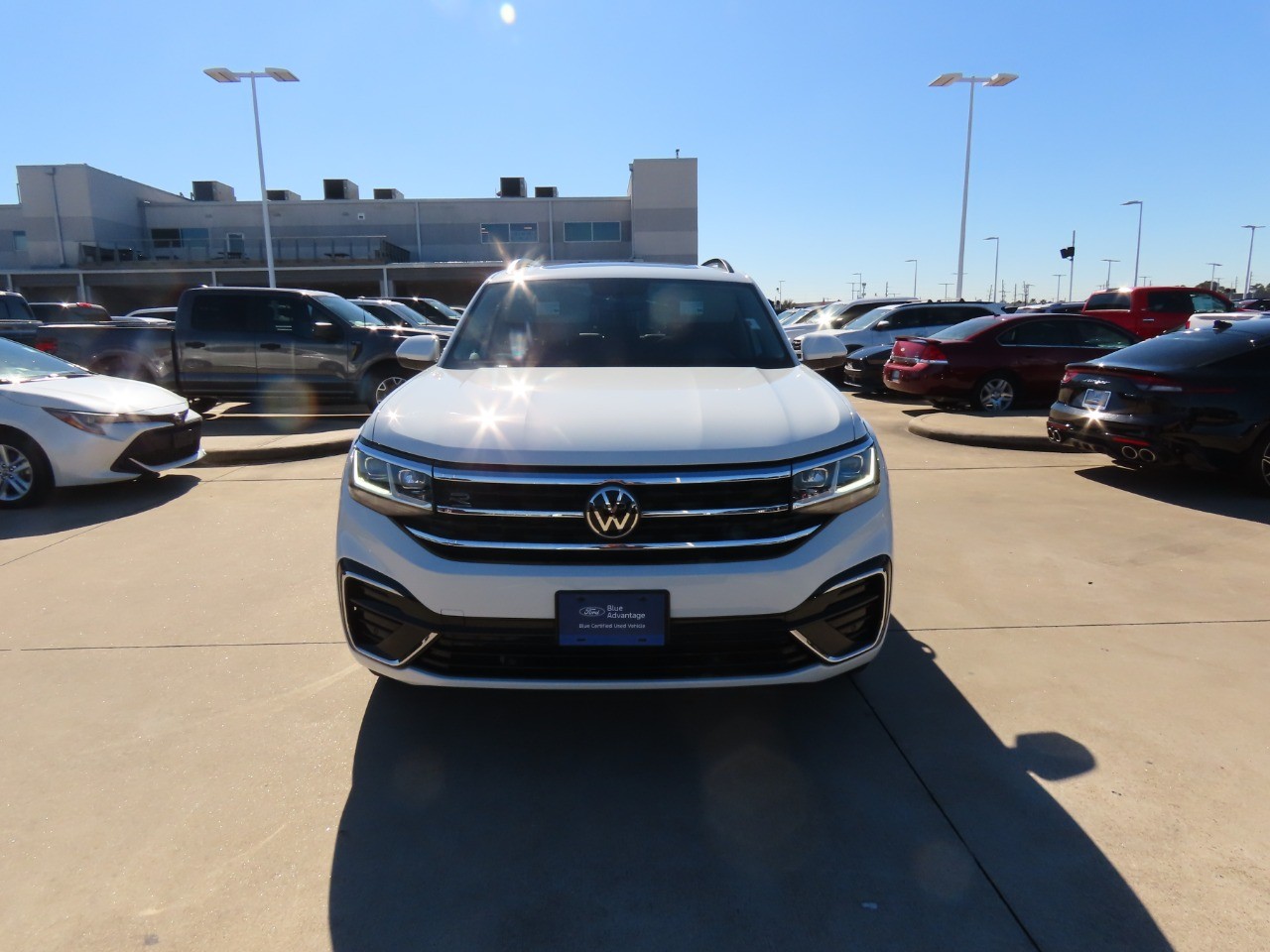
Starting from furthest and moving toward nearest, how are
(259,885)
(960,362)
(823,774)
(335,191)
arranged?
1. (335,191)
2. (960,362)
3. (823,774)
4. (259,885)

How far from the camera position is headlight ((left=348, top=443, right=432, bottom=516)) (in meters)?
2.66

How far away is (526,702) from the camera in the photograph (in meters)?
3.30

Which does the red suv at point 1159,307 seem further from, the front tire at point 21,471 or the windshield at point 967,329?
the front tire at point 21,471

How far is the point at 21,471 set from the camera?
665 centimetres

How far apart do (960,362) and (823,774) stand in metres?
9.84

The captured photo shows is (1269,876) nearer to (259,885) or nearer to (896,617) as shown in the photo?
(896,617)

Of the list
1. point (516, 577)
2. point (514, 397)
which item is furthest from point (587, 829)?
point (514, 397)

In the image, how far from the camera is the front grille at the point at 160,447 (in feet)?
22.6

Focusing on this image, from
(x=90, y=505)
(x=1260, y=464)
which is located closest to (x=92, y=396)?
(x=90, y=505)

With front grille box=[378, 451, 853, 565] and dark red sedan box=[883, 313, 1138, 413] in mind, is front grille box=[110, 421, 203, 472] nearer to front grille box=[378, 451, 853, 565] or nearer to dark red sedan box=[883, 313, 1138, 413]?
front grille box=[378, 451, 853, 565]

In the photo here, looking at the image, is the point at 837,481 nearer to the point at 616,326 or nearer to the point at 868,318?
the point at 616,326

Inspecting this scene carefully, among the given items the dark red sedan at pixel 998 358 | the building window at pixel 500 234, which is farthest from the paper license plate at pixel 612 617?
the building window at pixel 500 234

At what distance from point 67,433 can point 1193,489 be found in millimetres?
9305

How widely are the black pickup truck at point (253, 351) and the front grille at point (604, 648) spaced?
9.47 m
